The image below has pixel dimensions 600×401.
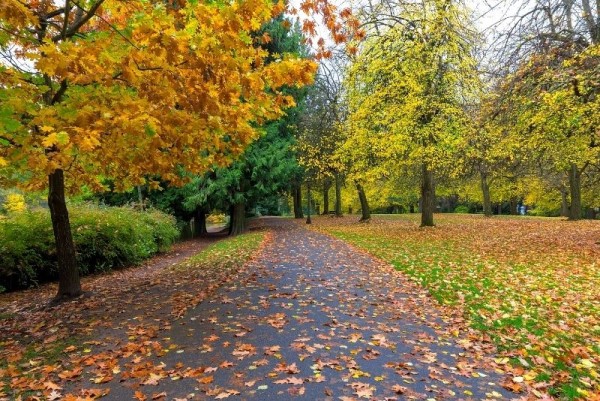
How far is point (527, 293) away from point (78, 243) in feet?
38.3

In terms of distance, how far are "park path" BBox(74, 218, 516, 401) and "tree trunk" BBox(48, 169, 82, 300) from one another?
9.33 feet

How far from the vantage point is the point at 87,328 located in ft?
20.6

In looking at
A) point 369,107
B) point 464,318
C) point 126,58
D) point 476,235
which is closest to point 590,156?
point 476,235

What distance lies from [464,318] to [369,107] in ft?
39.7

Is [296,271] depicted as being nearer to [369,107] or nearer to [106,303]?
[106,303]

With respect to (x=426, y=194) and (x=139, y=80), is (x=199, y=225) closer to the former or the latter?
(x=426, y=194)

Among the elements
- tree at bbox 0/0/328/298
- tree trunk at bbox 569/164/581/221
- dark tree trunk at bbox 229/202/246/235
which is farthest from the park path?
tree trunk at bbox 569/164/581/221

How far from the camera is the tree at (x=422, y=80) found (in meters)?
15.9

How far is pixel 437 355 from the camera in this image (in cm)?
519

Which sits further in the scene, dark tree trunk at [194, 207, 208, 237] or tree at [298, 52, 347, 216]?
dark tree trunk at [194, 207, 208, 237]

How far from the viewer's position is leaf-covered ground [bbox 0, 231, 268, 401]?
178 inches

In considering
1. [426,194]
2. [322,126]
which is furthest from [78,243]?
[322,126]

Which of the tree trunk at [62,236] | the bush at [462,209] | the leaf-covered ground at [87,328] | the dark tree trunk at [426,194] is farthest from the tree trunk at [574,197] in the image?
the bush at [462,209]

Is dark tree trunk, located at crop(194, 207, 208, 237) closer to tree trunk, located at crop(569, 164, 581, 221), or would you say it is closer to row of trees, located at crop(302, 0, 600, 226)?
row of trees, located at crop(302, 0, 600, 226)
